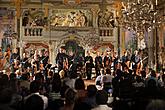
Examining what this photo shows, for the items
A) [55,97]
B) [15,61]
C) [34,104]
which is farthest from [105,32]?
[34,104]

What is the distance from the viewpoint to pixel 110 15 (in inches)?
953

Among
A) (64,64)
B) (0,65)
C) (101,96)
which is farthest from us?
(0,65)

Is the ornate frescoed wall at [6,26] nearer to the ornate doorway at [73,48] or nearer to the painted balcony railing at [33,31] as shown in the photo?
→ the painted balcony railing at [33,31]

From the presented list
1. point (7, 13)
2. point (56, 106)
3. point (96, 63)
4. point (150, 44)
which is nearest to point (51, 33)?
point (7, 13)

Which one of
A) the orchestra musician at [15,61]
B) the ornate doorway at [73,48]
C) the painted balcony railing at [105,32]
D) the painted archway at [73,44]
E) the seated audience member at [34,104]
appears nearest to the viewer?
the seated audience member at [34,104]

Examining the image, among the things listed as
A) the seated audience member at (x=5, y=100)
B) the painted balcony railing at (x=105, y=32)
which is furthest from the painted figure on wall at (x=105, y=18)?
the seated audience member at (x=5, y=100)

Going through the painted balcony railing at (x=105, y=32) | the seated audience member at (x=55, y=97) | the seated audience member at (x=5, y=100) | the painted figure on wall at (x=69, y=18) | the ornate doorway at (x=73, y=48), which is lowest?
the seated audience member at (x=55, y=97)

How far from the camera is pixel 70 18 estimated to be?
77.8ft

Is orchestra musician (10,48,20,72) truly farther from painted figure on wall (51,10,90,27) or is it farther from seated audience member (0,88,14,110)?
seated audience member (0,88,14,110)

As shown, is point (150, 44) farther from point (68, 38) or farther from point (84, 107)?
point (84, 107)

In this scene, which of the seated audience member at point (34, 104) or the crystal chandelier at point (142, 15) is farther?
the crystal chandelier at point (142, 15)

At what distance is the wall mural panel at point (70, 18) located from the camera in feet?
77.2

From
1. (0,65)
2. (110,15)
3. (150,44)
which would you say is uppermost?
(110,15)

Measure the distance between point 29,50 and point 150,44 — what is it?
8.66 m
